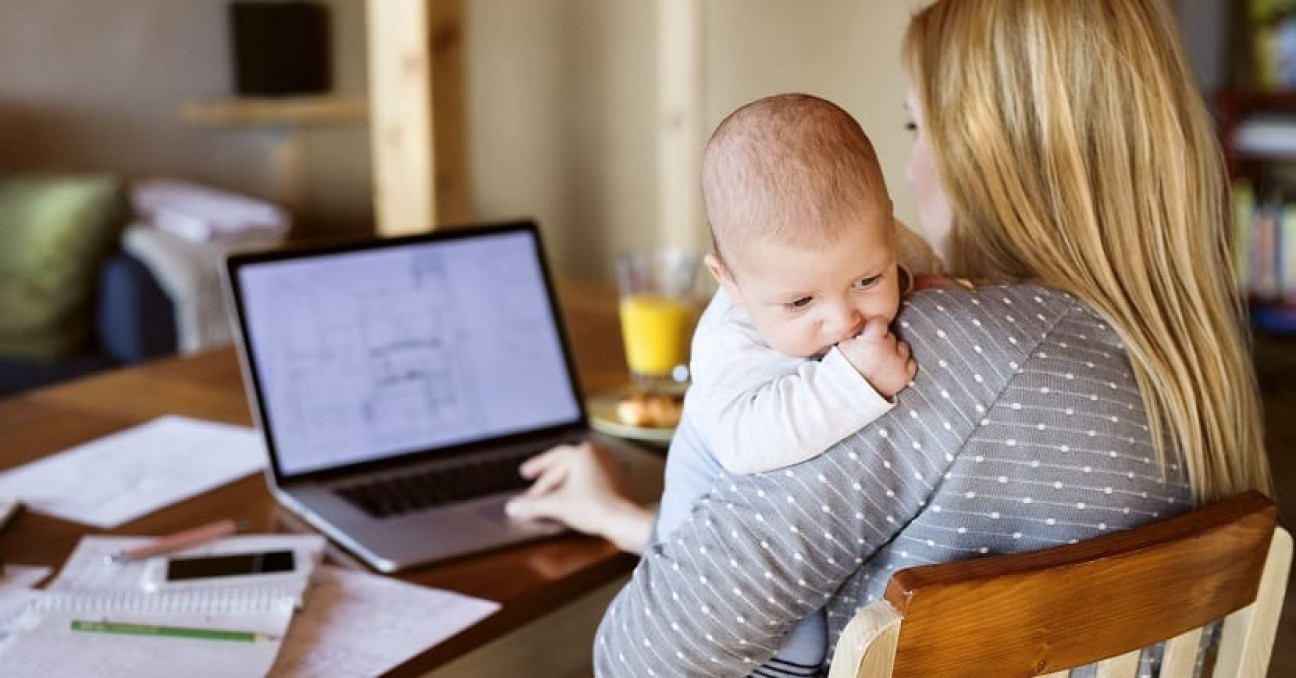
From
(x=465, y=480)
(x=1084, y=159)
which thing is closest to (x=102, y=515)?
(x=465, y=480)

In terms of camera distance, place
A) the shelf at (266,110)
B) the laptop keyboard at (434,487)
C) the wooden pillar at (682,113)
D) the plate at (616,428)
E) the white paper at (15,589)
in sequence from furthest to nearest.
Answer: the shelf at (266,110)
the wooden pillar at (682,113)
the plate at (616,428)
the laptop keyboard at (434,487)
the white paper at (15,589)

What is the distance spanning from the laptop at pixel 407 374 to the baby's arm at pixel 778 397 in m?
0.42

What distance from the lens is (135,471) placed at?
1526mm

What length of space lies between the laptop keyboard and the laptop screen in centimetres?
5

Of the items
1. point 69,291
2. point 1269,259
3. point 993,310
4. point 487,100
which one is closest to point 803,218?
point 993,310

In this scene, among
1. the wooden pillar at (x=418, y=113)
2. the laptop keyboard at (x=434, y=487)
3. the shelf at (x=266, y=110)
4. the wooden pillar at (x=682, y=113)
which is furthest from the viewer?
the shelf at (x=266, y=110)

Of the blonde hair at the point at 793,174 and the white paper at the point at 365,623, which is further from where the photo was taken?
the white paper at the point at 365,623

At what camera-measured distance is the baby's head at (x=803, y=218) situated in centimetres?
89

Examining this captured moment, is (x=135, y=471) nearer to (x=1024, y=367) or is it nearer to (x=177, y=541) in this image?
(x=177, y=541)

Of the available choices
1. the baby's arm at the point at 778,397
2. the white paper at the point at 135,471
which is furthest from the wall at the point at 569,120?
the baby's arm at the point at 778,397

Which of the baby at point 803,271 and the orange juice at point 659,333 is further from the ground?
the baby at point 803,271

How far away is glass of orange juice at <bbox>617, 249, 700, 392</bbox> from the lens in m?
1.78

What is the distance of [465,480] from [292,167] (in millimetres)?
3553

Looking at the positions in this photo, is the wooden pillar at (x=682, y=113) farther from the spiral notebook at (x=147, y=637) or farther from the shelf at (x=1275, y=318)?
the spiral notebook at (x=147, y=637)
